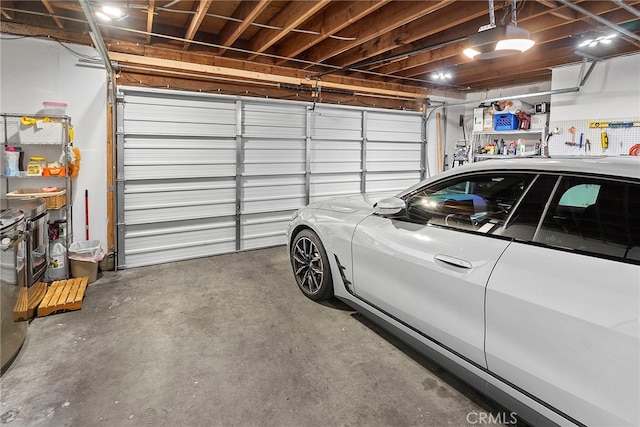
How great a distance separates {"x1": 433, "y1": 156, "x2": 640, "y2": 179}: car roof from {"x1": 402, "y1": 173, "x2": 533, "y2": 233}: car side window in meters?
0.05

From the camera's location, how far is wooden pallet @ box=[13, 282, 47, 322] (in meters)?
2.61

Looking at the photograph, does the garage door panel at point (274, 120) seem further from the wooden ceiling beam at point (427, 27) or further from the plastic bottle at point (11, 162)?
the plastic bottle at point (11, 162)

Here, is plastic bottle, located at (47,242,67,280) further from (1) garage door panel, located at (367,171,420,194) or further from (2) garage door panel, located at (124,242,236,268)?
(1) garage door panel, located at (367,171,420,194)

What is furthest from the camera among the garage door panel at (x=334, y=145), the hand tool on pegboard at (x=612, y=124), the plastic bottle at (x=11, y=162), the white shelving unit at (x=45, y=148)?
the garage door panel at (x=334, y=145)

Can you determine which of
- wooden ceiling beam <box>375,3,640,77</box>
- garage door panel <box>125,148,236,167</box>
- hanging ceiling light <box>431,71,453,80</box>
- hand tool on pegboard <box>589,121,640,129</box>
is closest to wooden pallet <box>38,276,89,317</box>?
garage door panel <box>125,148,236,167</box>

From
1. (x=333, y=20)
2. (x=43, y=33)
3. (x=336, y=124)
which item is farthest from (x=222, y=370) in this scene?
(x=336, y=124)

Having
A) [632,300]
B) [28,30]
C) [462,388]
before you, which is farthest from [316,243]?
[28,30]

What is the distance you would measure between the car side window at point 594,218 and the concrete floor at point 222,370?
1160 millimetres

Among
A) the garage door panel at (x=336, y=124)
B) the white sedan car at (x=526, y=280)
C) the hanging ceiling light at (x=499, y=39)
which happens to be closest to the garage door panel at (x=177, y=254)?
the garage door panel at (x=336, y=124)

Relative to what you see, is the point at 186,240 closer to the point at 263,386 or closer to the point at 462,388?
the point at 263,386

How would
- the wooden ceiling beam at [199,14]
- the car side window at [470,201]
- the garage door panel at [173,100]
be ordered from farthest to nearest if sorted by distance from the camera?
the garage door panel at [173,100], the wooden ceiling beam at [199,14], the car side window at [470,201]

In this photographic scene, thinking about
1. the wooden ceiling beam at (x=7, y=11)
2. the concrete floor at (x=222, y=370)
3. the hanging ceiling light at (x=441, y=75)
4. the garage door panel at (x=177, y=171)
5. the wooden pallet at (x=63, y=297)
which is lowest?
the concrete floor at (x=222, y=370)

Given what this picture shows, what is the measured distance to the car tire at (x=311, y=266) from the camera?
3174 millimetres

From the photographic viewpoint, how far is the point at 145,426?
6.18 feet
